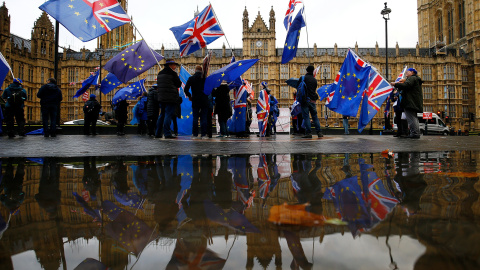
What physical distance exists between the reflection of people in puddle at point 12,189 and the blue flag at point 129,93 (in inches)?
335

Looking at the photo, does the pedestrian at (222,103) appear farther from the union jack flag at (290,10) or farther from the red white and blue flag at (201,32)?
the union jack flag at (290,10)

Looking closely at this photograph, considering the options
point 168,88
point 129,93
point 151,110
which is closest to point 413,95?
point 168,88

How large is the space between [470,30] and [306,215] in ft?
185

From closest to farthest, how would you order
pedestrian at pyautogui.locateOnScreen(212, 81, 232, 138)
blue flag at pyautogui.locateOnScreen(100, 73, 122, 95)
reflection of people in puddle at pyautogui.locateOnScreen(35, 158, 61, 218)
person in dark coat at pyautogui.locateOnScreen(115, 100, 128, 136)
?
reflection of people in puddle at pyautogui.locateOnScreen(35, 158, 61, 218) → pedestrian at pyautogui.locateOnScreen(212, 81, 232, 138) → person in dark coat at pyautogui.locateOnScreen(115, 100, 128, 136) → blue flag at pyautogui.locateOnScreen(100, 73, 122, 95)

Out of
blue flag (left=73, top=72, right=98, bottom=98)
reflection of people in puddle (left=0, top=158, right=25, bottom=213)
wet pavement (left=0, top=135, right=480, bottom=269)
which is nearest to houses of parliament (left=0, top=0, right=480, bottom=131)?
blue flag (left=73, top=72, right=98, bottom=98)

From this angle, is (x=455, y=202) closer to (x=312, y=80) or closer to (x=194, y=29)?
(x=312, y=80)

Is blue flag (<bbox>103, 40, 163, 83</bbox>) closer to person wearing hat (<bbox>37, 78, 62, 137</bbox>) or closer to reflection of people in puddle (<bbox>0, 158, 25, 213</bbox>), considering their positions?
person wearing hat (<bbox>37, 78, 62, 137</bbox>)

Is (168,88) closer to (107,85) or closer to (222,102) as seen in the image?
(222,102)

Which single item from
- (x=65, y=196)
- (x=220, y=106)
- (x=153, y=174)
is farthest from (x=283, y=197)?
(x=220, y=106)

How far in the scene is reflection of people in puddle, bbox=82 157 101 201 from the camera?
1.73 meters

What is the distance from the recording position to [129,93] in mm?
10938

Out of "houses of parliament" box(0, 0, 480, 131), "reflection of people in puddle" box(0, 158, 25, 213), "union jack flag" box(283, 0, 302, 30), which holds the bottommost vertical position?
"reflection of people in puddle" box(0, 158, 25, 213)

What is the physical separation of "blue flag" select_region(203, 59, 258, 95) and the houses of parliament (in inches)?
1284

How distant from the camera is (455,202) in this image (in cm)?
128
